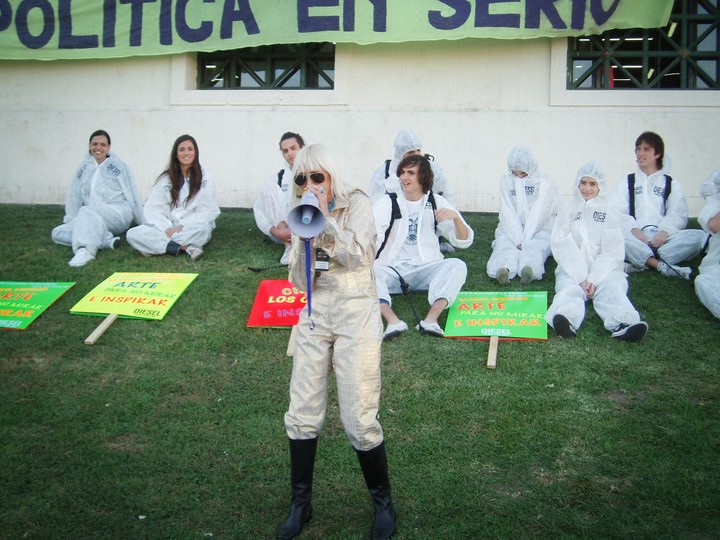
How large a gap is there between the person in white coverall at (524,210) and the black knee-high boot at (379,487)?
164 inches

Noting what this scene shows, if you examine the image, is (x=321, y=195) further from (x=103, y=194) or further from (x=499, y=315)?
(x=103, y=194)

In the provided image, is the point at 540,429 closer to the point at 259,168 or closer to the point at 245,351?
the point at 245,351

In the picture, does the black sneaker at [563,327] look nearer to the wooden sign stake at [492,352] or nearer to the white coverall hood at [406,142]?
the wooden sign stake at [492,352]

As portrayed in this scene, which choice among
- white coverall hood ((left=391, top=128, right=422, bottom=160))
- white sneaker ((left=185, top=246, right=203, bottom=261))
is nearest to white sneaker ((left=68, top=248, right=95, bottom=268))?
white sneaker ((left=185, top=246, right=203, bottom=261))

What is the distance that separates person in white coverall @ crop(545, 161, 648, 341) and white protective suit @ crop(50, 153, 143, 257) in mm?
4874

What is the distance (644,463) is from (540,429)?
0.68 meters

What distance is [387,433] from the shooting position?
5102 millimetres

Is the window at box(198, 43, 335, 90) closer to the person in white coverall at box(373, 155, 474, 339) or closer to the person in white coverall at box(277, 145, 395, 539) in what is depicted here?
the person in white coverall at box(373, 155, 474, 339)

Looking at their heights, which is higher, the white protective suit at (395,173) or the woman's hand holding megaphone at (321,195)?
the white protective suit at (395,173)

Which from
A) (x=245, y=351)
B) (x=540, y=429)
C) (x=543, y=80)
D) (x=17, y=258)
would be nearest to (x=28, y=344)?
(x=245, y=351)

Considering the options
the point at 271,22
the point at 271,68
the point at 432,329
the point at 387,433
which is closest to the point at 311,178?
the point at 387,433

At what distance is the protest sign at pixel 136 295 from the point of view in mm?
7055

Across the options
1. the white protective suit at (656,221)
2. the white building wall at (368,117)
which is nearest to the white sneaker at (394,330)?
the white protective suit at (656,221)

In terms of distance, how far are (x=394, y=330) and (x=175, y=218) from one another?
137 inches
